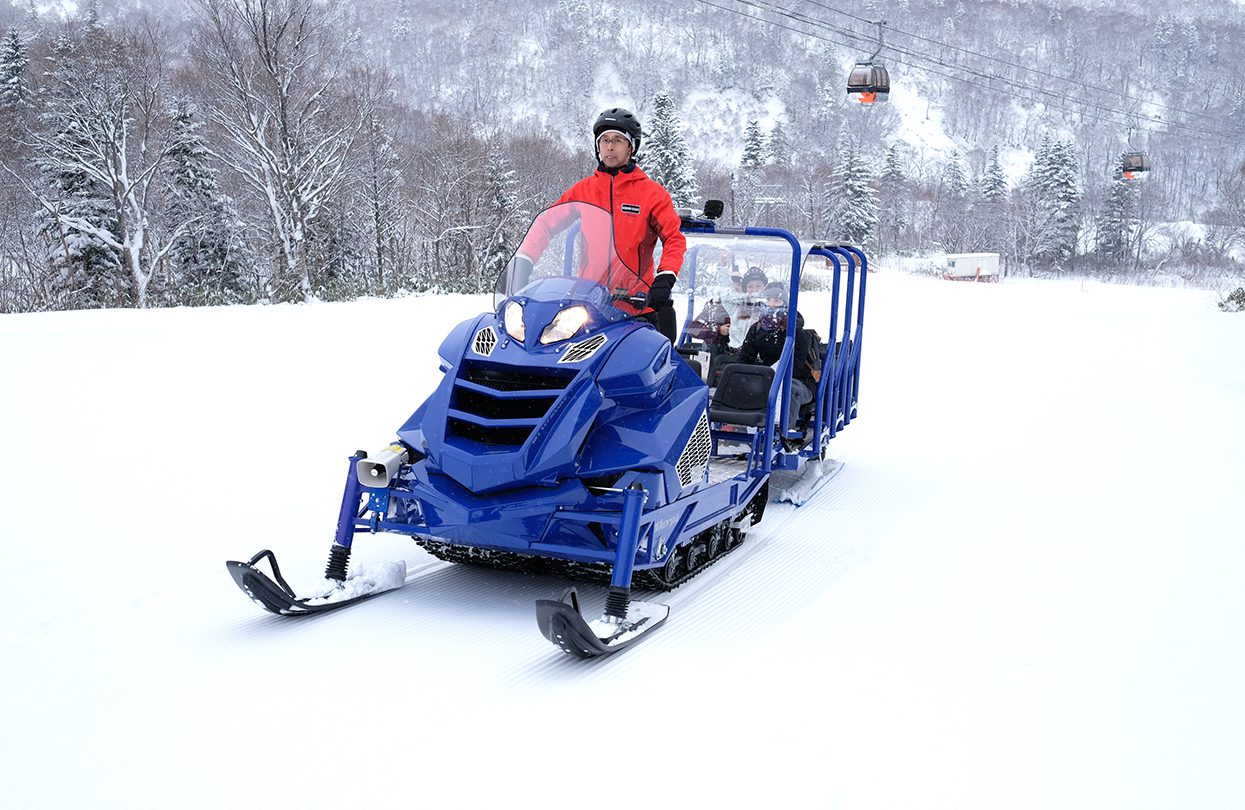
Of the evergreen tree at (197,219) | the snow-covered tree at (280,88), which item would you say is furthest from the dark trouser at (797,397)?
the evergreen tree at (197,219)

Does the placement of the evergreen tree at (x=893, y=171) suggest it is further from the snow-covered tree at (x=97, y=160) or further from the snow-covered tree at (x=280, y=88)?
the snow-covered tree at (x=97, y=160)

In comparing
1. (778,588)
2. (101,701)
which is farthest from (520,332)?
(101,701)

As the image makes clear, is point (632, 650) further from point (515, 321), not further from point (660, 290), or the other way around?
point (660, 290)

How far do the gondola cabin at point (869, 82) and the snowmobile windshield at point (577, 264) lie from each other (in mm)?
12446

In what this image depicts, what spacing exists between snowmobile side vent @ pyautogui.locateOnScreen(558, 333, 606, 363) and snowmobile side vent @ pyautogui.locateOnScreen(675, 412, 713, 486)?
62 centimetres

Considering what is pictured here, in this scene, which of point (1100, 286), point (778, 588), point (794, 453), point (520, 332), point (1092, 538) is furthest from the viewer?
point (1100, 286)

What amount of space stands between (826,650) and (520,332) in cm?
181

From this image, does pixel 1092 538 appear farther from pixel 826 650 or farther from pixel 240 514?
pixel 240 514

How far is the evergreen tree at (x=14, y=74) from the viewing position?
27.9 meters

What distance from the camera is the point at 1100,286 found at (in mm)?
43156

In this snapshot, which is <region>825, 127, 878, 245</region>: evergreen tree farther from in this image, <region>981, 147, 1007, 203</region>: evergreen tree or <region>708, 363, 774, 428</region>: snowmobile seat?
<region>708, 363, 774, 428</region>: snowmobile seat

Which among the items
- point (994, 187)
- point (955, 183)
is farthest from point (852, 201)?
point (955, 183)

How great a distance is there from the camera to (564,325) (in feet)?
13.8

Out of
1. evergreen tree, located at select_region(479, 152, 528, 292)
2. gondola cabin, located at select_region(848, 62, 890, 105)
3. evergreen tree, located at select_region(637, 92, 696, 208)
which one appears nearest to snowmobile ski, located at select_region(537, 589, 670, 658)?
gondola cabin, located at select_region(848, 62, 890, 105)
